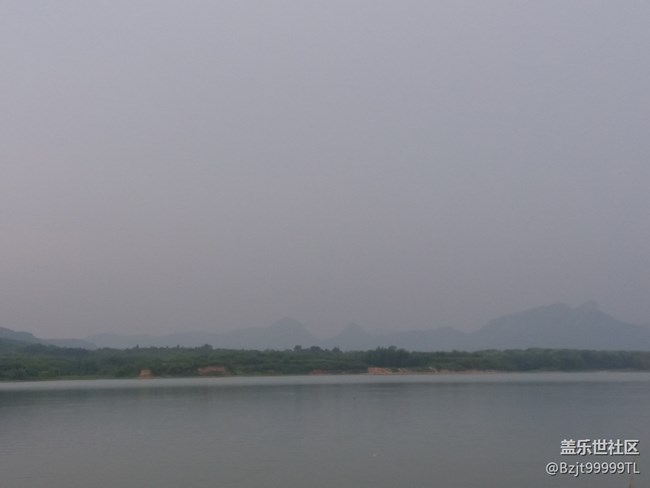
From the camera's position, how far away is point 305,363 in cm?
7188

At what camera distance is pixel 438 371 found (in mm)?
73188

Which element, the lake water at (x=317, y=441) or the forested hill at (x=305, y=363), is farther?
the forested hill at (x=305, y=363)

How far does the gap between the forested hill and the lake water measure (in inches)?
1365

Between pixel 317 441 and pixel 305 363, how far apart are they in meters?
52.3

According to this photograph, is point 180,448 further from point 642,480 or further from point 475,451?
point 642,480

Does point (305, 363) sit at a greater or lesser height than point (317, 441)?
greater

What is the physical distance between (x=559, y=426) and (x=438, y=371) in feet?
170

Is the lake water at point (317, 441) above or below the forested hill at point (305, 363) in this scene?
below

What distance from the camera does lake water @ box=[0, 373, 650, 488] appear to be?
14930 mm

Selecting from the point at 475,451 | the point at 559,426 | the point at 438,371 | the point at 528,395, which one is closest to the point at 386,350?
the point at 438,371

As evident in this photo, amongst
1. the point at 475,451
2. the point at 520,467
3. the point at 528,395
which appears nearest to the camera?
the point at 520,467

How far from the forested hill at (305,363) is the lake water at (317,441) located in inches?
1365

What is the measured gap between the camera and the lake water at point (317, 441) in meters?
14.9

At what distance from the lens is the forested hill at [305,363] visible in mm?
67625
